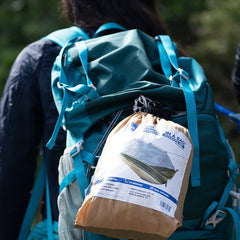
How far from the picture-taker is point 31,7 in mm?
4160

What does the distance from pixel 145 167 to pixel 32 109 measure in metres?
0.65

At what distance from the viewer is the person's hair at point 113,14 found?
1.69 metres

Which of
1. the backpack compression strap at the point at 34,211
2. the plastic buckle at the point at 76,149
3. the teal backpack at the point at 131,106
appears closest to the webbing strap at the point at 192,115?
the teal backpack at the point at 131,106

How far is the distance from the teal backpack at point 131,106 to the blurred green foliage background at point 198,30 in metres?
2.35

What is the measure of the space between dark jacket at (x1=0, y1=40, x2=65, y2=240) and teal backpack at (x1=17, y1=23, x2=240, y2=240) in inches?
4.6

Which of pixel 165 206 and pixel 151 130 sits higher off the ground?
pixel 151 130

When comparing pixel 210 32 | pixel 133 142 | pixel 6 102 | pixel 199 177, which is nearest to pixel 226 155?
pixel 199 177

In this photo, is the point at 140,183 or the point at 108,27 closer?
the point at 140,183

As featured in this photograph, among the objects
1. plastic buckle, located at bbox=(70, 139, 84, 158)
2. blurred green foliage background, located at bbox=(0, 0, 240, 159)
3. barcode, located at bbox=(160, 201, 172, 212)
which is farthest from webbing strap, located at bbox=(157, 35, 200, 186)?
blurred green foliage background, located at bbox=(0, 0, 240, 159)

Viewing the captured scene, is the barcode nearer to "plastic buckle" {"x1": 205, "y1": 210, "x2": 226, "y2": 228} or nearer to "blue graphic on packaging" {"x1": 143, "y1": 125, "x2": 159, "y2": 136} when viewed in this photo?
"blue graphic on packaging" {"x1": 143, "y1": 125, "x2": 159, "y2": 136}

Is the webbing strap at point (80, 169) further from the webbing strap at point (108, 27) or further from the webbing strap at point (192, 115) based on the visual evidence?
the webbing strap at point (108, 27)

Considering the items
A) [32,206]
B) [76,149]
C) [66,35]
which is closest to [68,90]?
[76,149]

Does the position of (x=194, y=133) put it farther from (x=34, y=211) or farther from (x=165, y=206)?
(x=34, y=211)

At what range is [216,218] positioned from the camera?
1390 millimetres
